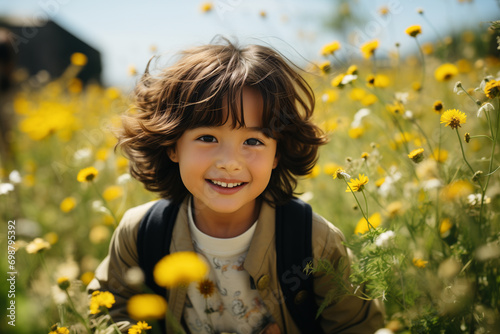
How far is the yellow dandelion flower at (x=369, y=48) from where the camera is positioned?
149 centimetres

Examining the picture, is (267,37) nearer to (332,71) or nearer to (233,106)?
(233,106)

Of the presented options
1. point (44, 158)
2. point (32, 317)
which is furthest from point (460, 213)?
point (44, 158)

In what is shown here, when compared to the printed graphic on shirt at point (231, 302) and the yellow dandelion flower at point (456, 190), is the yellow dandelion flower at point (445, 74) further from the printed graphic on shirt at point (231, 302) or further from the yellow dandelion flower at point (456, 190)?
the printed graphic on shirt at point (231, 302)

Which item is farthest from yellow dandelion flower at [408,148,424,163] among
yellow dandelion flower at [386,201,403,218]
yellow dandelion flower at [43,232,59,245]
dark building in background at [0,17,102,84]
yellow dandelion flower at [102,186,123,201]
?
dark building in background at [0,17,102,84]

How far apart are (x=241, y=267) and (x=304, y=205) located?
0.30 m

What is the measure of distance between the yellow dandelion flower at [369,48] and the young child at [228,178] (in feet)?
1.15

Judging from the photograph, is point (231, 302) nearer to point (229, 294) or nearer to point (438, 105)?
point (229, 294)

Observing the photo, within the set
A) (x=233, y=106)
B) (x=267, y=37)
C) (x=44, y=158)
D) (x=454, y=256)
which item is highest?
(x=267, y=37)

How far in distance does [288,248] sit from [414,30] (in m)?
0.91

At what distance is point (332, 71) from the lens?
5.55 ft

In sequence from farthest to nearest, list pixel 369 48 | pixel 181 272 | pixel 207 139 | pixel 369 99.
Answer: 1. pixel 369 99
2. pixel 369 48
3. pixel 207 139
4. pixel 181 272

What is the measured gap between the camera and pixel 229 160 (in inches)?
41.1

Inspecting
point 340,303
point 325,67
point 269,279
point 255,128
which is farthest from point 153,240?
point 325,67

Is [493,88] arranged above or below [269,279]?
above
